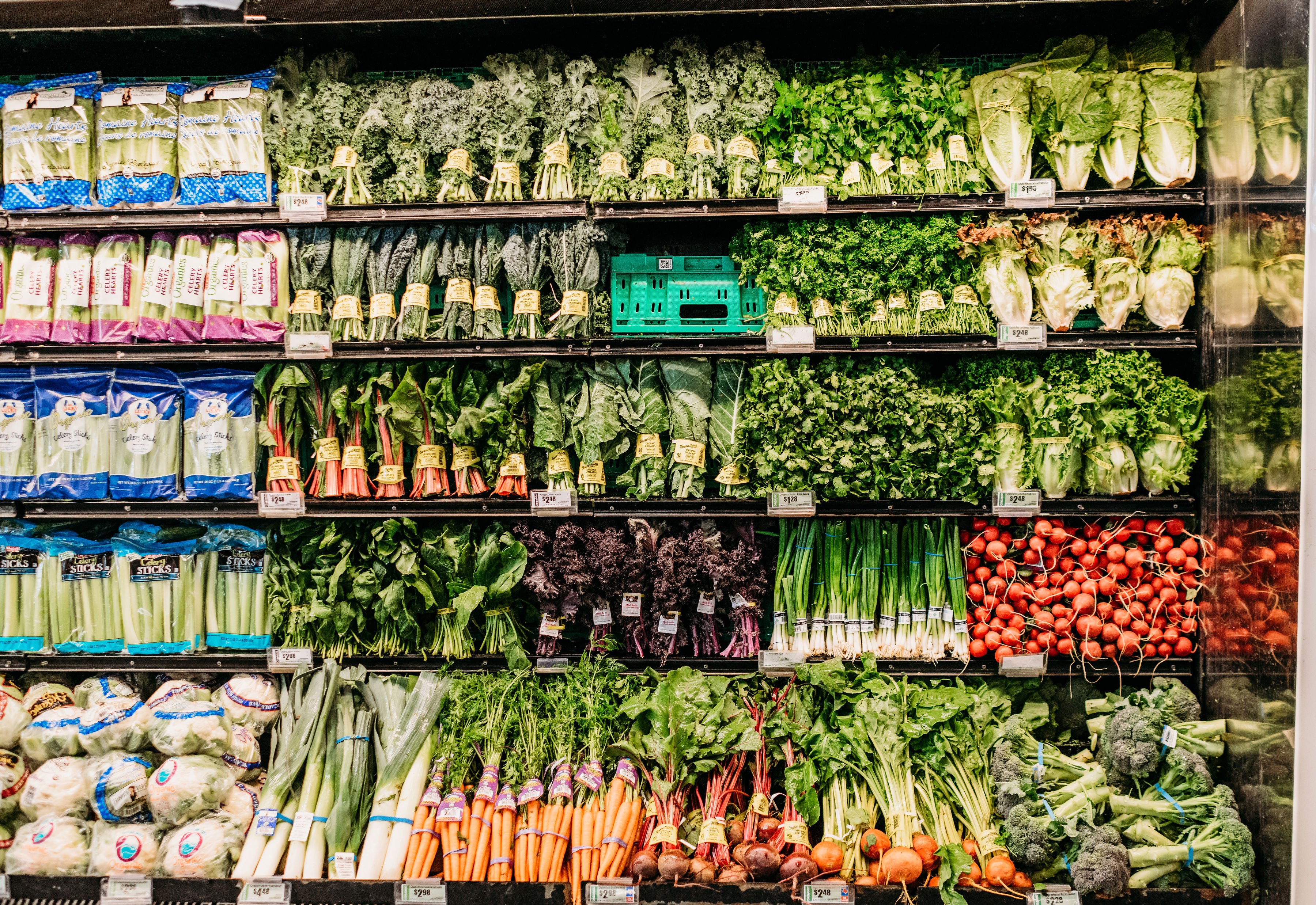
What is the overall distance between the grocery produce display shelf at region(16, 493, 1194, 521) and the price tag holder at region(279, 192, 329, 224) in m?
1.26

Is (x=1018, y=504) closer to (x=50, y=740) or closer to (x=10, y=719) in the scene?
(x=50, y=740)

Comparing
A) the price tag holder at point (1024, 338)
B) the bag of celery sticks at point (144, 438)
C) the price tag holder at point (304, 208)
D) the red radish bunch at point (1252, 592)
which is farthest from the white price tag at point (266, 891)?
the red radish bunch at point (1252, 592)

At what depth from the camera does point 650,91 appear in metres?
3.72

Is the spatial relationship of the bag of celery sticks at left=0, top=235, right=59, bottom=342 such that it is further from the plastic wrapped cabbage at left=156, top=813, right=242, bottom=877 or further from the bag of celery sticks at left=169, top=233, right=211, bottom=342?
the plastic wrapped cabbage at left=156, top=813, right=242, bottom=877

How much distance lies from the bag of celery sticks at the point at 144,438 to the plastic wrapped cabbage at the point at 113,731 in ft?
3.14

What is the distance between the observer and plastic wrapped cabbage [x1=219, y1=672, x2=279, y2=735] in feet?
11.9

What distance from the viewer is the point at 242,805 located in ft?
11.0

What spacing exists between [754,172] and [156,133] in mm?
2717

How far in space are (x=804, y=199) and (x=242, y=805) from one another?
11.2 feet

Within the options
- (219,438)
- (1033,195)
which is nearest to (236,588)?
(219,438)

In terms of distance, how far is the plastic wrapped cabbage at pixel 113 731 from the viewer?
3.43 metres

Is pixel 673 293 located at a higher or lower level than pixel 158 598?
higher

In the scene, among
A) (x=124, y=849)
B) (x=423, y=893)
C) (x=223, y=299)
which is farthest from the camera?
(x=223, y=299)

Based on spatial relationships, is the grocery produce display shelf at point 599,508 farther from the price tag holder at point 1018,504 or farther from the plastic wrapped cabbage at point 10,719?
the plastic wrapped cabbage at point 10,719
